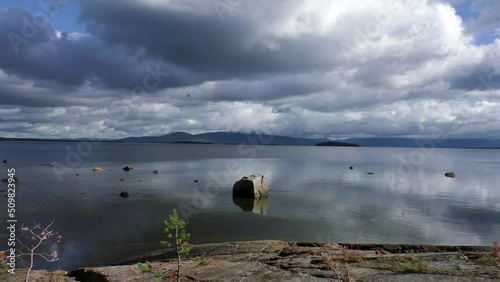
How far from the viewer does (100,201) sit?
37125mm

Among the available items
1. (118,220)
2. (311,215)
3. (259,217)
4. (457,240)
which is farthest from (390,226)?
(118,220)

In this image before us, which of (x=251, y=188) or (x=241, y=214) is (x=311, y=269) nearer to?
(x=241, y=214)

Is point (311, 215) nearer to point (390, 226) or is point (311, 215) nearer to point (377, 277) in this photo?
point (390, 226)

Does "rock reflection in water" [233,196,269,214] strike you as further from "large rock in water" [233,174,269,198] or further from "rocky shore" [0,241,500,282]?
"rocky shore" [0,241,500,282]

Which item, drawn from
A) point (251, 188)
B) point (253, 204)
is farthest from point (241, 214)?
point (251, 188)

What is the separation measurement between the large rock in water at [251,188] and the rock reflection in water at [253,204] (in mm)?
652

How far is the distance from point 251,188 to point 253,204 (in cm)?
287

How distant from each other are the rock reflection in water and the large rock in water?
65cm

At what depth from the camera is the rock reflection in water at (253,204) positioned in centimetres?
3444

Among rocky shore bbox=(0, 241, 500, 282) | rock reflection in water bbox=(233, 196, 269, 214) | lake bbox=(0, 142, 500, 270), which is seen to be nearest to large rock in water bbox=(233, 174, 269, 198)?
rock reflection in water bbox=(233, 196, 269, 214)

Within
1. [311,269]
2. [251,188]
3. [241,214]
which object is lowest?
[241,214]

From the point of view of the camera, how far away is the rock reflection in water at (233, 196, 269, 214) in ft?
113

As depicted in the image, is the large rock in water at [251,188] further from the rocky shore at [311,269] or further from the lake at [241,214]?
the rocky shore at [311,269]

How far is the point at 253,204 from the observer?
3700cm
